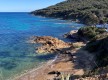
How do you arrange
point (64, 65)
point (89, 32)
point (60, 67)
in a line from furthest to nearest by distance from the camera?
point (89, 32) → point (64, 65) → point (60, 67)

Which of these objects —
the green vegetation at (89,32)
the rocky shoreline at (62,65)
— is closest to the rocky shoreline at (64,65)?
the rocky shoreline at (62,65)

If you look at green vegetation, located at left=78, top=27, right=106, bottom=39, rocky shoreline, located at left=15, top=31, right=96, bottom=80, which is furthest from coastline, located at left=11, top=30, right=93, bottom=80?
green vegetation, located at left=78, top=27, right=106, bottom=39

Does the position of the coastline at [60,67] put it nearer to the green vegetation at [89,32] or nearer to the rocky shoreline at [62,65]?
the rocky shoreline at [62,65]

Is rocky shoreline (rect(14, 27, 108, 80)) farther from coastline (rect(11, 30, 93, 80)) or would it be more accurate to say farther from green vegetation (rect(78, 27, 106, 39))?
green vegetation (rect(78, 27, 106, 39))

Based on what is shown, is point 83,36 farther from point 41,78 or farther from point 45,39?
point 41,78

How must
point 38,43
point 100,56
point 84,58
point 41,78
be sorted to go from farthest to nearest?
point 38,43
point 84,58
point 100,56
point 41,78

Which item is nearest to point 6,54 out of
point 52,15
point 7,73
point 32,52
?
point 32,52

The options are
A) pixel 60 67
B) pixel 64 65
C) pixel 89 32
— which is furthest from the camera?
pixel 89 32

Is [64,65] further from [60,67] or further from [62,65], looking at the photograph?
[60,67]

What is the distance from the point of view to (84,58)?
34125 millimetres

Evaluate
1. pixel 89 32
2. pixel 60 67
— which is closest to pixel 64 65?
pixel 60 67

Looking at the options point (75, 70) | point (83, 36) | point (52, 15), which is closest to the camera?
point (75, 70)

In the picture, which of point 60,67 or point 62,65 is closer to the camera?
point 60,67

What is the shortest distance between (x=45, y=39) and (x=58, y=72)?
24338 millimetres
